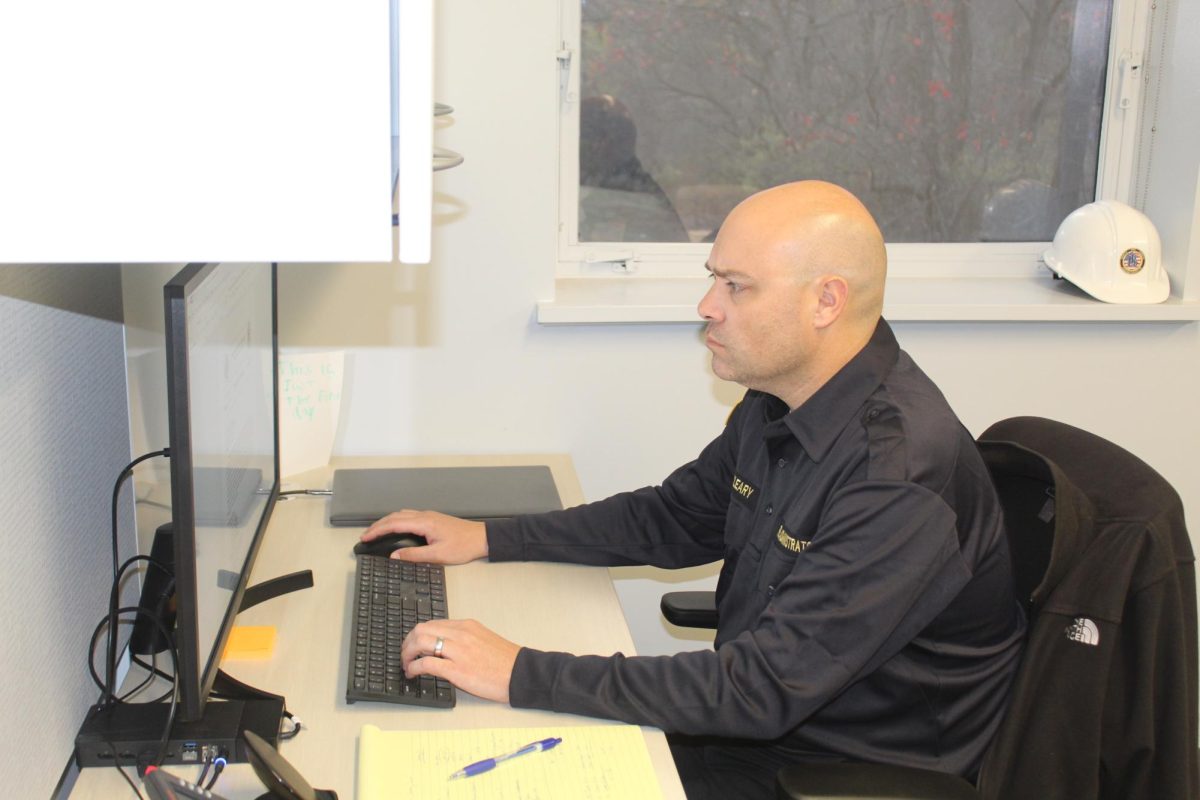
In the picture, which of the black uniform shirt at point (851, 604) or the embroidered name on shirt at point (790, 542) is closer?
the black uniform shirt at point (851, 604)

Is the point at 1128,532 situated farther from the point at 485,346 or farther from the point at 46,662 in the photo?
the point at 485,346

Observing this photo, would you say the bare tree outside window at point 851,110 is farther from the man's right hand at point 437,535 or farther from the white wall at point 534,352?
the man's right hand at point 437,535

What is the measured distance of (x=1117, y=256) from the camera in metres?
2.38

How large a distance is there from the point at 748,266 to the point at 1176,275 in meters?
1.42

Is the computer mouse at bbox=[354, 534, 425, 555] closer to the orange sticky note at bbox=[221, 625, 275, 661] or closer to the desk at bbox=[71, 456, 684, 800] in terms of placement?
the desk at bbox=[71, 456, 684, 800]

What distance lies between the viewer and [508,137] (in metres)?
2.15

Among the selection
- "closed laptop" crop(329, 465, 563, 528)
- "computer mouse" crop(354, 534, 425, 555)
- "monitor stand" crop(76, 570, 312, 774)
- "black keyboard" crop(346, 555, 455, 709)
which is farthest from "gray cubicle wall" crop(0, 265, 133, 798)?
"closed laptop" crop(329, 465, 563, 528)

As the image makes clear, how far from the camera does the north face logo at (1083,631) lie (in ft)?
4.09

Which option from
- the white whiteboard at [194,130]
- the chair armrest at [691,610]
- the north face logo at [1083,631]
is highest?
the white whiteboard at [194,130]

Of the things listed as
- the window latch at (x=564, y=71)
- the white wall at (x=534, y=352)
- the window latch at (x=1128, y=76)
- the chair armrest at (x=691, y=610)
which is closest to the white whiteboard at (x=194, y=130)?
the chair armrest at (x=691, y=610)

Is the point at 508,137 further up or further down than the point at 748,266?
further up

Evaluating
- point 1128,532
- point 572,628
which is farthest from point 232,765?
point 1128,532

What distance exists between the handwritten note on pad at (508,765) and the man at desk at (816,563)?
0.19 feet

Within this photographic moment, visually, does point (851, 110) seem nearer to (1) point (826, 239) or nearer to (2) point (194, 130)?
(1) point (826, 239)
